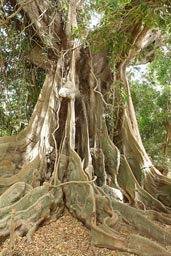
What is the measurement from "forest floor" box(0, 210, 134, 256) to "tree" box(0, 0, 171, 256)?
88mm

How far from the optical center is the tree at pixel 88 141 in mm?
3166

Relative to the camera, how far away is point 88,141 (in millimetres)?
4641

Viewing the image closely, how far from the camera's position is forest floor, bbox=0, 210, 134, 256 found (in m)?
2.80

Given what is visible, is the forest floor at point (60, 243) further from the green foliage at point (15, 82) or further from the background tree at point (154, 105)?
the background tree at point (154, 105)

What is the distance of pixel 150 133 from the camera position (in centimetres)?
758

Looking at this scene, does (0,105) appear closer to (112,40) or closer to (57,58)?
(57,58)

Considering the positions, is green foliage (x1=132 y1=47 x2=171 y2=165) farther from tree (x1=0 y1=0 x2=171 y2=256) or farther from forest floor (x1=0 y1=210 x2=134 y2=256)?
forest floor (x1=0 y1=210 x2=134 y2=256)

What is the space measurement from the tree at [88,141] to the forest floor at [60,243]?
0.09m

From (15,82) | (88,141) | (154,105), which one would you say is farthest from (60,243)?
(154,105)

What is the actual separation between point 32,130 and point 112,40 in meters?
→ 1.98

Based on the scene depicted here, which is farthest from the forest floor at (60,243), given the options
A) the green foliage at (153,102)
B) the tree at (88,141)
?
the green foliage at (153,102)

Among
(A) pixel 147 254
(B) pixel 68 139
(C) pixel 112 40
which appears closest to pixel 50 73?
(B) pixel 68 139

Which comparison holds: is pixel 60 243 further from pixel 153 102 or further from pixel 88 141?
pixel 153 102

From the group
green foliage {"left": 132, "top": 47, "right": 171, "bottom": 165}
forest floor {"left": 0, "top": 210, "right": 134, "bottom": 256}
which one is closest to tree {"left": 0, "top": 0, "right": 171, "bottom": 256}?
forest floor {"left": 0, "top": 210, "right": 134, "bottom": 256}
